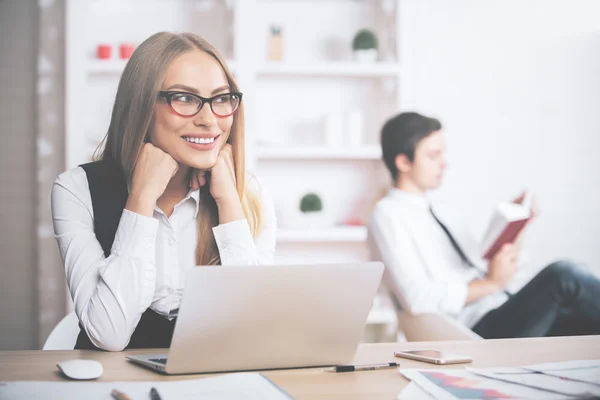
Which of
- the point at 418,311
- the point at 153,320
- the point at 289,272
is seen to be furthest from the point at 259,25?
the point at 289,272

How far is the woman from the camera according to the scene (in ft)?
3.90

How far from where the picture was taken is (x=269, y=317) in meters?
0.87

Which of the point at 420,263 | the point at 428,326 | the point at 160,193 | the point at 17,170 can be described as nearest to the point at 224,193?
the point at 160,193

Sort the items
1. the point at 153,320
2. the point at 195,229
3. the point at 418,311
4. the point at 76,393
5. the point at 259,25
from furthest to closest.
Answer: the point at 259,25, the point at 418,311, the point at 195,229, the point at 153,320, the point at 76,393

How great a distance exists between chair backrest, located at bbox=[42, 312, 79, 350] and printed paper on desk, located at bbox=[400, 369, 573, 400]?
707 millimetres

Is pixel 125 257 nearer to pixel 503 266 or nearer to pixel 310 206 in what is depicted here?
pixel 503 266

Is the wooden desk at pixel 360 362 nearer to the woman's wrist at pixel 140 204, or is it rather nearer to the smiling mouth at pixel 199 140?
the woman's wrist at pixel 140 204

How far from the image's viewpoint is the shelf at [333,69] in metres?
3.02

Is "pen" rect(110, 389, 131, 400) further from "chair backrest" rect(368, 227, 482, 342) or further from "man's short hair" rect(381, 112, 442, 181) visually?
"man's short hair" rect(381, 112, 442, 181)

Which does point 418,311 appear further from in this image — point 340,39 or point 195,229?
point 340,39

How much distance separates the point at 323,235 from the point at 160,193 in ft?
5.83

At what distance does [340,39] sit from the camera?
10.7ft

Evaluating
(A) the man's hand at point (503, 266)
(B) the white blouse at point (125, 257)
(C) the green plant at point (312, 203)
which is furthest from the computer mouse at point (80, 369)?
(C) the green plant at point (312, 203)

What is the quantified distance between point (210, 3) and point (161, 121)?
2.01 meters
